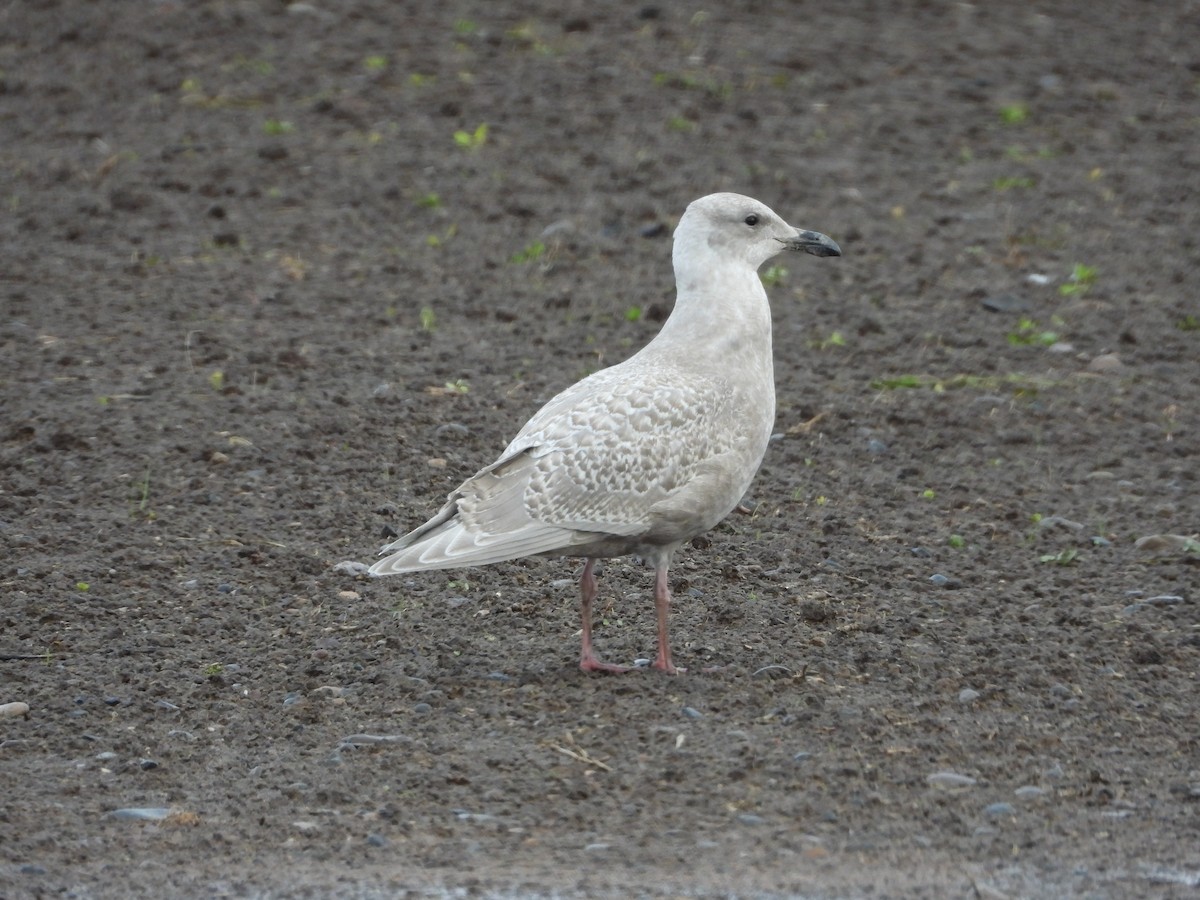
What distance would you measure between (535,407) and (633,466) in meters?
2.65

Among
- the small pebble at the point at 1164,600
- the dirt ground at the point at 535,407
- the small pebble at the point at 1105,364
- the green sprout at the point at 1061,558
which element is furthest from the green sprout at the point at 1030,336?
the small pebble at the point at 1164,600

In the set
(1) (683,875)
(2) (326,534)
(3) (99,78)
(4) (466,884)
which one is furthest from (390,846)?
(3) (99,78)

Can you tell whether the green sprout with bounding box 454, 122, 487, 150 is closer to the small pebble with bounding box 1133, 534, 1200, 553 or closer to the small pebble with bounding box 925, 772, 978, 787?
the small pebble with bounding box 1133, 534, 1200, 553

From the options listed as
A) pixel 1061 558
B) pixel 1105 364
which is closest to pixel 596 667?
pixel 1061 558

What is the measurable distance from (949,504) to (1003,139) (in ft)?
18.1

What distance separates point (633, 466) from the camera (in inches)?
231

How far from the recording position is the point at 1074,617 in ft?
21.7

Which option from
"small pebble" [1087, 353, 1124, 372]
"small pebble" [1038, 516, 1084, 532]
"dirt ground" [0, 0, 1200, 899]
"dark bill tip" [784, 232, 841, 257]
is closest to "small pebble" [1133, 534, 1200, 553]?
"dirt ground" [0, 0, 1200, 899]

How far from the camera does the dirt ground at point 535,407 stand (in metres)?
5.12

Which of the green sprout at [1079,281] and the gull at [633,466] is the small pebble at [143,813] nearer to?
the gull at [633,466]

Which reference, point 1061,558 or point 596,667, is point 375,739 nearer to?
point 596,667

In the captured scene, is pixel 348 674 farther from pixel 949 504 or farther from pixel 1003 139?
pixel 1003 139

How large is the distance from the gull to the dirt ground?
0.49 m

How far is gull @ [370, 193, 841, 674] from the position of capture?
5805 millimetres
